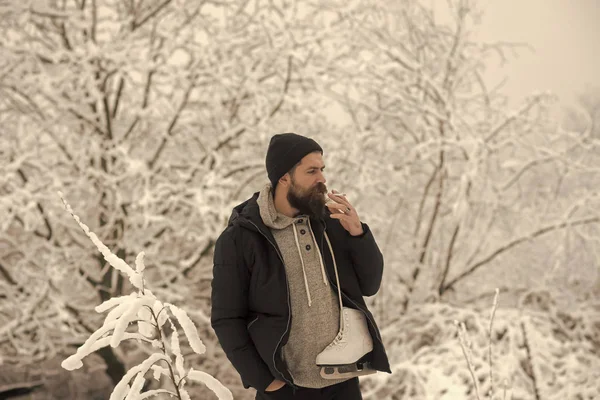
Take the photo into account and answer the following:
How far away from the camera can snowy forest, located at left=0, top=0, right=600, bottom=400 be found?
16.4ft

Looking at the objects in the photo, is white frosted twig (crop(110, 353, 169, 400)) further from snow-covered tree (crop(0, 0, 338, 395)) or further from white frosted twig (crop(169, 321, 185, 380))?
snow-covered tree (crop(0, 0, 338, 395))

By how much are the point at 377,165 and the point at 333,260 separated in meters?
4.00

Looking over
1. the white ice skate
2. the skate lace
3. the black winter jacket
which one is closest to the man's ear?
the black winter jacket

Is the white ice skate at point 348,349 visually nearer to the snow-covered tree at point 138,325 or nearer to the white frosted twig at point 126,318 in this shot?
the snow-covered tree at point 138,325

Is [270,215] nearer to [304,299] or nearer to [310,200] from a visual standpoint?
[310,200]

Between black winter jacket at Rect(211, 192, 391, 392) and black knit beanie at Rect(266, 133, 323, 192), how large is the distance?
0.16 m

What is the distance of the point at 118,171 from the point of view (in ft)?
16.6

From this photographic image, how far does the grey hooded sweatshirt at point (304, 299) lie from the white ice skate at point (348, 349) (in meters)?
0.03

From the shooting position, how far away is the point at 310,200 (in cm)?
167

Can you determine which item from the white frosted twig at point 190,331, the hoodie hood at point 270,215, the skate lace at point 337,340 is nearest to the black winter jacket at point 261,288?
the hoodie hood at point 270,215

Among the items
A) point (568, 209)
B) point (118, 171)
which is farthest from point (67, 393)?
point (568, 209)

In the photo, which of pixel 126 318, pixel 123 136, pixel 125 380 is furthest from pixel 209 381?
pixel 123 136

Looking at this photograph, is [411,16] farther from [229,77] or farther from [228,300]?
[228,300]

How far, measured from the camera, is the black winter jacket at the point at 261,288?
162cm
